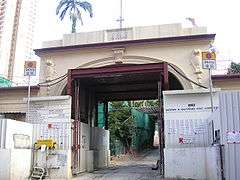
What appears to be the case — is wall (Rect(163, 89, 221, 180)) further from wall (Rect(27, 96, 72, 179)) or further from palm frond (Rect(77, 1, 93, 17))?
palm frond (Rect(77, 1, 93, 17))

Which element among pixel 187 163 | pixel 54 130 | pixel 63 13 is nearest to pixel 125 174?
pixel 187 163

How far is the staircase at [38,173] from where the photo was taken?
1691cm

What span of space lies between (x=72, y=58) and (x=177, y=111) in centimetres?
674

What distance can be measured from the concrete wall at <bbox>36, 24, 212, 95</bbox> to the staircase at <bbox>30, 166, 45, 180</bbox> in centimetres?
474

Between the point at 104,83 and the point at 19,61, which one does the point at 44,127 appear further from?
the point at 19,61

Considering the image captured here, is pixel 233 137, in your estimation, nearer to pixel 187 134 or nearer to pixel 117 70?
pixel 187 134

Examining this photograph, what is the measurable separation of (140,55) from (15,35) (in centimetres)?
5330

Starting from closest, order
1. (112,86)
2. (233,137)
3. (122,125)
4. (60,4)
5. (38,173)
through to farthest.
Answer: (233,137) < (38,173) < (112,86) < (60,4) < (122,125)

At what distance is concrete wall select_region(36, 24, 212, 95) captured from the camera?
62.2ft

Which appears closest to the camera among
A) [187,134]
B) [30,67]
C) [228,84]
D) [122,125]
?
[187,134]

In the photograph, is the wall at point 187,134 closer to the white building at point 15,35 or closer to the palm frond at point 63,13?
the palm frond at point 63,13

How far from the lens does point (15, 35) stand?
68.0 m

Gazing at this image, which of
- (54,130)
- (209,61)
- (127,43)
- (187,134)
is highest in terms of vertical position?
(127,43)

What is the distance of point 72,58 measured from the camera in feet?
67.3
